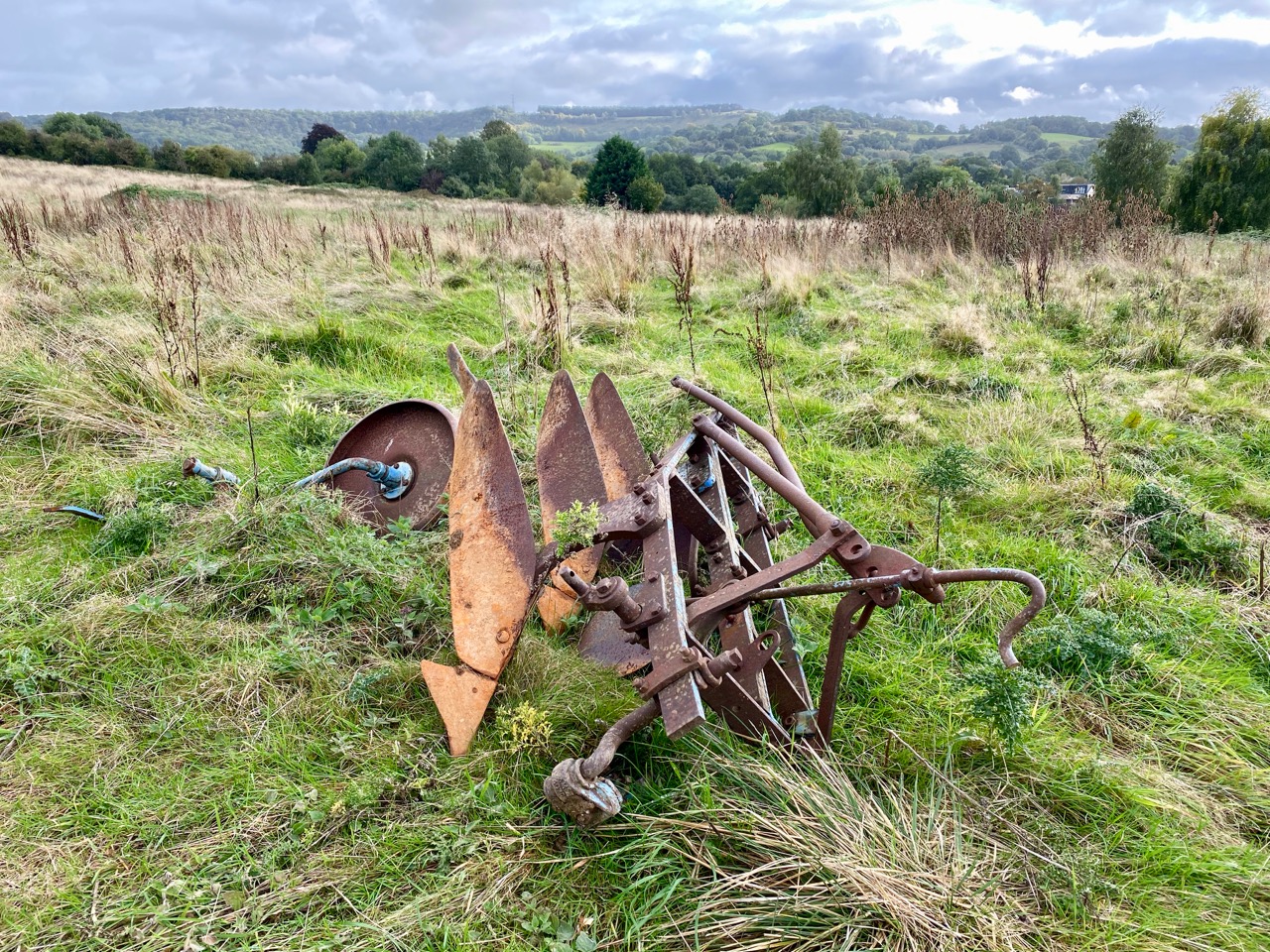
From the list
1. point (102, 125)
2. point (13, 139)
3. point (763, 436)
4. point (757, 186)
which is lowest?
point (763, 436)

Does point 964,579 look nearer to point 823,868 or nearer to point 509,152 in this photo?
point 823,868

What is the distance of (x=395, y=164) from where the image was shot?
122 ft

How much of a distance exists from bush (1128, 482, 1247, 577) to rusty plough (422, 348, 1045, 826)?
5.01 feet

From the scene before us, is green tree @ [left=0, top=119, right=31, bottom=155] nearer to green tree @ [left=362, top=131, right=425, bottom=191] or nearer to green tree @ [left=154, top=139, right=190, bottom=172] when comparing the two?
green tree @ [left=154, top=139, right=190, bottom=172]

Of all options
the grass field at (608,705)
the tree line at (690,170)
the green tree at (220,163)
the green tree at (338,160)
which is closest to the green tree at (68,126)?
the tree line at (690,170)

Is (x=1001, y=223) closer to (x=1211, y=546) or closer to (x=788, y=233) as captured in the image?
(x=788, y=233)

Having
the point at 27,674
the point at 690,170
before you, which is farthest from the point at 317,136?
the point at 27,674

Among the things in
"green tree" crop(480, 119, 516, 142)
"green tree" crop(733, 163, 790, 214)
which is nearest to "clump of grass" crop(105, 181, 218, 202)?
"green tree" crop(733, 163, 790, 214)

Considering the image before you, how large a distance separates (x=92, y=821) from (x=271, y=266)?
7.60m

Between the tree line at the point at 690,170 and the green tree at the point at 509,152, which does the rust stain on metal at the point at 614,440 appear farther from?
the green tree at the point at 509,152

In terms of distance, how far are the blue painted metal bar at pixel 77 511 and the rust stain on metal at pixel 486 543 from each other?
7.10 feet

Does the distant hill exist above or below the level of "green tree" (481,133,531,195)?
above

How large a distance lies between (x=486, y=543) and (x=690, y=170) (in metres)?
48.7

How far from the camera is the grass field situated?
1.73 metres
